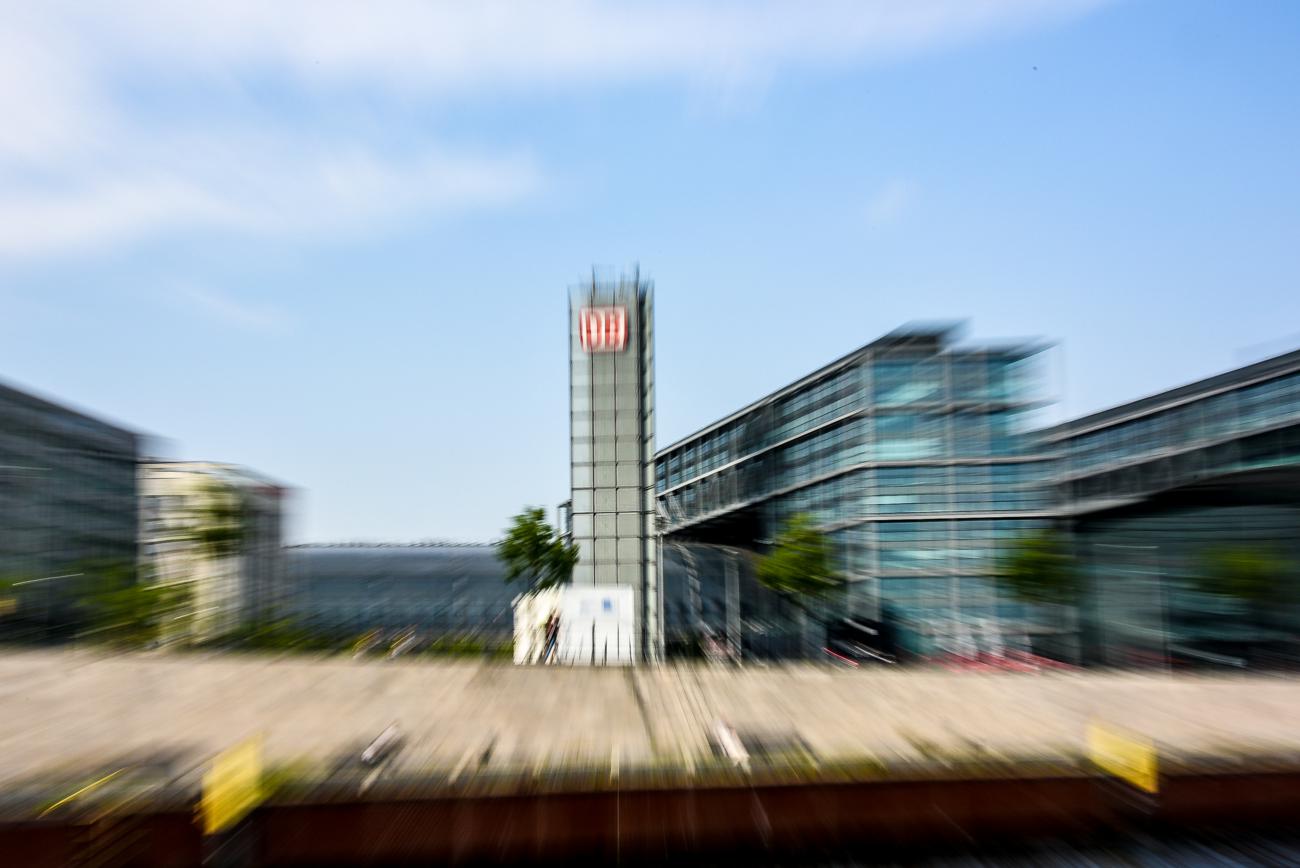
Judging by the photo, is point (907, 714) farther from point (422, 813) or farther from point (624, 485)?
point (624, 485)

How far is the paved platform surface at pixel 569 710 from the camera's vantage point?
9.62 metres

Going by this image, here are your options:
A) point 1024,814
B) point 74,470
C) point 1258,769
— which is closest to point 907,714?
point 1024,814

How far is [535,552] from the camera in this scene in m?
39.1

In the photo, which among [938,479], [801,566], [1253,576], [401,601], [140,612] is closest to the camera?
[1253,576]

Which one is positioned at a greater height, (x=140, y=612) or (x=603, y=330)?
(x=603, y=330)

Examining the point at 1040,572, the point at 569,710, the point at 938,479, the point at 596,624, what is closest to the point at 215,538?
the point at 596,624

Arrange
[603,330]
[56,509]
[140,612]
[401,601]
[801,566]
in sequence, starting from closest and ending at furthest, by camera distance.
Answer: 1. [140,612]
2. [801,566]
3. [603,330]
4. [56,509]
5. [401,601]

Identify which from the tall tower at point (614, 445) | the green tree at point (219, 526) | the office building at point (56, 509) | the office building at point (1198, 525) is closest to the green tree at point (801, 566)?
the tall tower at point (614, 445)

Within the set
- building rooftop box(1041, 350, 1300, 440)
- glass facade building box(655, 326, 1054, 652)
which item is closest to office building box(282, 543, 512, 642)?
glass facade building box(655, 326, 1054, 652)

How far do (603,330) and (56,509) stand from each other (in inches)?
1758

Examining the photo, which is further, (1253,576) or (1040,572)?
(1040,572)

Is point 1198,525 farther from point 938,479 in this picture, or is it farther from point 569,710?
point 569,710

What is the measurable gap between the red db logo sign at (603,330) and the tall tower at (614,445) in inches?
2.3

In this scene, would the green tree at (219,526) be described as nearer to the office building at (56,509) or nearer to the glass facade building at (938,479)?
the office building at (56,509)
